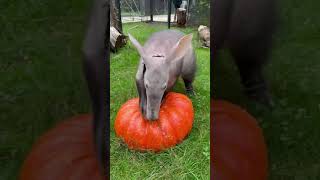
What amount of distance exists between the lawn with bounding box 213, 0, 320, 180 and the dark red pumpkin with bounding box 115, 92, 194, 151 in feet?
0.48

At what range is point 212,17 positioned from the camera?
157 cm

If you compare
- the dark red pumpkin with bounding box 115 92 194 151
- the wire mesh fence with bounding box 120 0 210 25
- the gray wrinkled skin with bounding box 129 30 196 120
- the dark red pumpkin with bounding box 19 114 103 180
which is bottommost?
the dark red pumpkin with bounding box 19 114 103 180

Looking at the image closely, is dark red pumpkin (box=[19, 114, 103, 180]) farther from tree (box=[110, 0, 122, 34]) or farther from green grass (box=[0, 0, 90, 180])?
tree (box=[110, 0, 122, 34])

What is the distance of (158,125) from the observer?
1684mm

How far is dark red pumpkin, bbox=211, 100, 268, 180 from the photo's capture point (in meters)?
1.67

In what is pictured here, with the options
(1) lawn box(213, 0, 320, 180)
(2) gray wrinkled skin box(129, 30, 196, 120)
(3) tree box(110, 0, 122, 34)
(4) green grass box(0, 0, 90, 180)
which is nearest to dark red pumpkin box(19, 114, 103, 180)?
(4) green grass box(0, 0, 90, 180)

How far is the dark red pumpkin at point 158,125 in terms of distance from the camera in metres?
1.67

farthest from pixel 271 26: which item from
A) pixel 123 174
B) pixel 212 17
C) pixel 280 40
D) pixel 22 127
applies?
pixel 22 127

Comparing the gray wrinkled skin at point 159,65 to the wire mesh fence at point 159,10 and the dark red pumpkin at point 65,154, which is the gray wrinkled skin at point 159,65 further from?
the dark red pumpkin at point 65,154

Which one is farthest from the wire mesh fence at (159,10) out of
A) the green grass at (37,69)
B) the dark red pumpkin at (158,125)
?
the dark red pumpkin at (158,125)

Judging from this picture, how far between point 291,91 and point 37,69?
95 centimetres

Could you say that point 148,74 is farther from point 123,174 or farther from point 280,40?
point 280,40

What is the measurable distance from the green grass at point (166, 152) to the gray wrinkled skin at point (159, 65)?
0.14ft

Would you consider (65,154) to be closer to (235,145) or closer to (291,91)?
(235,145)
